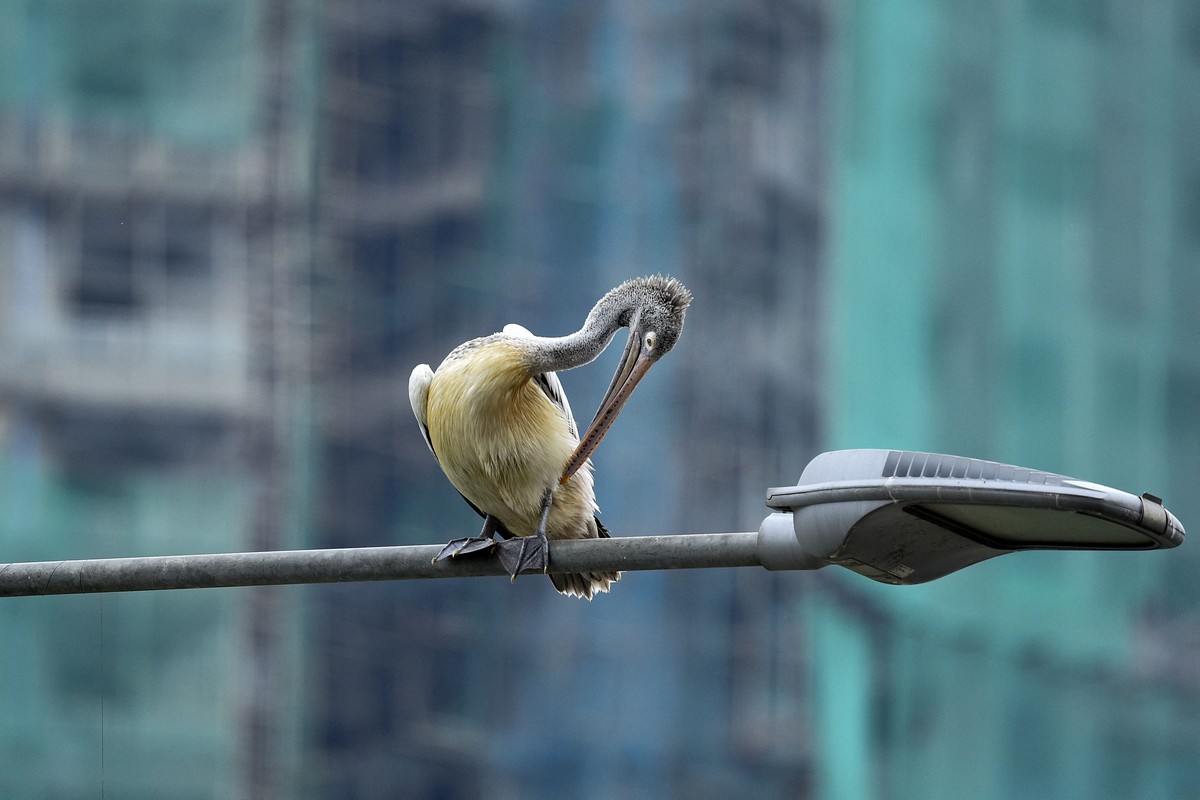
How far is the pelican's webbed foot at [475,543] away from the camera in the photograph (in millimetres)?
6773

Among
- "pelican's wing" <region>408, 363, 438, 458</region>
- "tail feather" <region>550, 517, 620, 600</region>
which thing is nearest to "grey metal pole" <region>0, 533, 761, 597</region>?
"pelican's wing" <region>408, 363, 438, 458</region>

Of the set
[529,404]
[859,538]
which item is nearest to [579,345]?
[529,404]

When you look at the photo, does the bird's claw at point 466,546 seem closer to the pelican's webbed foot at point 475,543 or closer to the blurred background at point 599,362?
the pelican's webbed foot at point 475,543

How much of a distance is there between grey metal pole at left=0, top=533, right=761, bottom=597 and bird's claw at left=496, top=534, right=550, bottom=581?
116 cm

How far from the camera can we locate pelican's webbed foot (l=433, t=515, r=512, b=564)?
22.2 feet

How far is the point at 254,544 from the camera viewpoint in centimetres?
2466

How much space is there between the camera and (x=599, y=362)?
81.6ft

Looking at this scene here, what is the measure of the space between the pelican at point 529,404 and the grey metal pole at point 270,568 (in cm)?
241

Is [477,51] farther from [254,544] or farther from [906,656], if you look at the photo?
[906,656]

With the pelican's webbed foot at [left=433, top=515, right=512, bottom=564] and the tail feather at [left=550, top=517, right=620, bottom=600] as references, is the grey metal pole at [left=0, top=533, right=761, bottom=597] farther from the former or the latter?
the tail feather at [left=550, top=517, right=620, bottom=600]

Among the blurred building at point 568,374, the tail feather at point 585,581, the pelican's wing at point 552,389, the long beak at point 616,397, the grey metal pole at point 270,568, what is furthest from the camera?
the blurred building at point 568,374

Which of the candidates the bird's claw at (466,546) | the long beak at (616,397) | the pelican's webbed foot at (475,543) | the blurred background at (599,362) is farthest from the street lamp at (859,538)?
the blurred background at (599,362)

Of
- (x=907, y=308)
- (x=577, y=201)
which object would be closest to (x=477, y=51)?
(x=577, y=201)

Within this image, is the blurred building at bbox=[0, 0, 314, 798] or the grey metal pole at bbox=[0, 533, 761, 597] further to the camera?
the blurred building at bbox=[0, 0, 314, 798]
